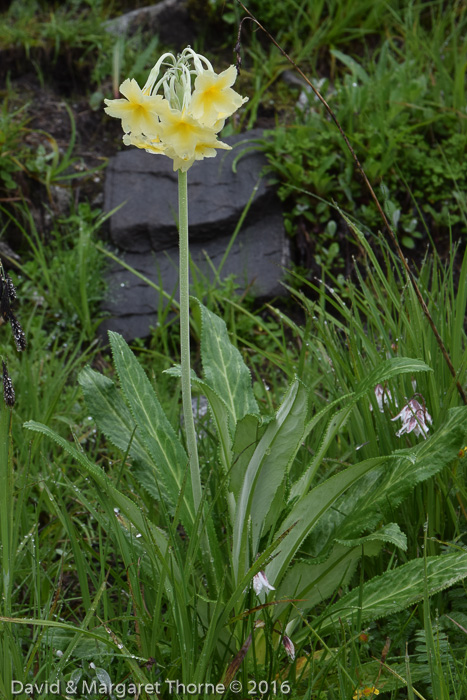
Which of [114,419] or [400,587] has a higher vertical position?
[114,419]

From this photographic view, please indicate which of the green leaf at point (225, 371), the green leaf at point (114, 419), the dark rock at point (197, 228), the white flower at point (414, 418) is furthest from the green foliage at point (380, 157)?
the green leaf at point (114, 419)

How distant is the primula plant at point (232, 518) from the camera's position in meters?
1.27

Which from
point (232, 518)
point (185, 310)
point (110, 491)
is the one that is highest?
point (185, 310)

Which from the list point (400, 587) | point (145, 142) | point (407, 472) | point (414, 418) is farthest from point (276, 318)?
point (145, 142)

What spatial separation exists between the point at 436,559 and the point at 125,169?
3.15 metres

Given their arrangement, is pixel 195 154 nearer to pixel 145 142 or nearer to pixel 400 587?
pixel 145 142

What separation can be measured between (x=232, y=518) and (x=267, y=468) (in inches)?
6.1

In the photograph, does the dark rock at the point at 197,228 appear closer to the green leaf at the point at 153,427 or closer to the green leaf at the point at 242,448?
the green leaf at the point at 153,427

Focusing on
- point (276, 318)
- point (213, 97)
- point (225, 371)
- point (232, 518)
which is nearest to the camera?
point (213, 97)

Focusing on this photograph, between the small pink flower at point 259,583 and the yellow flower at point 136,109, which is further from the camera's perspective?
the small pink flower at point 259,583

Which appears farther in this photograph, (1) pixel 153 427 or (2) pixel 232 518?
(1) pixel 153 427

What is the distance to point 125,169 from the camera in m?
4.03

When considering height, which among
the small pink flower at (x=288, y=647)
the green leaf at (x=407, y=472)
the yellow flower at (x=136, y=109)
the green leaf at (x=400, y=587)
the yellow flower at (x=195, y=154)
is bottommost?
the small pink flower at (x=288, y=647)

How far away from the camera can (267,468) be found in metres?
1.51
